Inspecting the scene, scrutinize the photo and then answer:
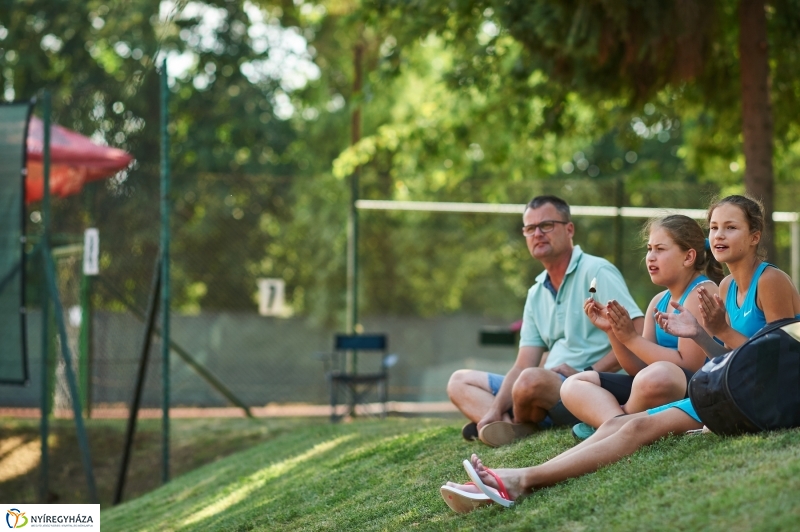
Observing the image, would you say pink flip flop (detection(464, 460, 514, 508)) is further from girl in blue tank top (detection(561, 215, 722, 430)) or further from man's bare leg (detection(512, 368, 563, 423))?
man's bare leg (detection(512, 368, 563, 423))

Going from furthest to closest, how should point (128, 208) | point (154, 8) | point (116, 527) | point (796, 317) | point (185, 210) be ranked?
point (154, 8) < point (185, 210) < point (128, 208) < point (116, 527) < point (796, 317)

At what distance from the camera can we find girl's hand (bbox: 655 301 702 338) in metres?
3.92

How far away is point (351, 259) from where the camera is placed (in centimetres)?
1066

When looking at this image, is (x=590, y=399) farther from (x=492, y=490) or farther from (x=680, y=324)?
(x=492, y=490)

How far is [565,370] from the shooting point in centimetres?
511

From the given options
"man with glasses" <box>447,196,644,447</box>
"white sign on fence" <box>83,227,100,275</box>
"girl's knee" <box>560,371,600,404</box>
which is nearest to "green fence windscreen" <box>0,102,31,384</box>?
"white sign on fence" <box>83,227,100,275</box>

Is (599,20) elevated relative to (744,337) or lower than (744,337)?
elevated

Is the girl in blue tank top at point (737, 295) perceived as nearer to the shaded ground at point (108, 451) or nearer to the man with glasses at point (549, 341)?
the man with glasses at point (549, 341)

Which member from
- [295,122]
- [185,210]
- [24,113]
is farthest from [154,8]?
[24,113]

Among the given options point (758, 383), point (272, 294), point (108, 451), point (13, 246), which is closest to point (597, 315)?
point (758, 383)

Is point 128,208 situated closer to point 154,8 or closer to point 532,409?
point 532,409

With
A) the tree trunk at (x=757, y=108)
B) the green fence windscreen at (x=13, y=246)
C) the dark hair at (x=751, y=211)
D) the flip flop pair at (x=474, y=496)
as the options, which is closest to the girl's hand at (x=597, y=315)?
the dark hair at (x=751, y=211)

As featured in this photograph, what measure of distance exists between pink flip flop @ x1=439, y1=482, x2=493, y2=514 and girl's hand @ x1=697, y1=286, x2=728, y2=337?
1.09 meters

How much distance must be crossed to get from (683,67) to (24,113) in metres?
5.08
